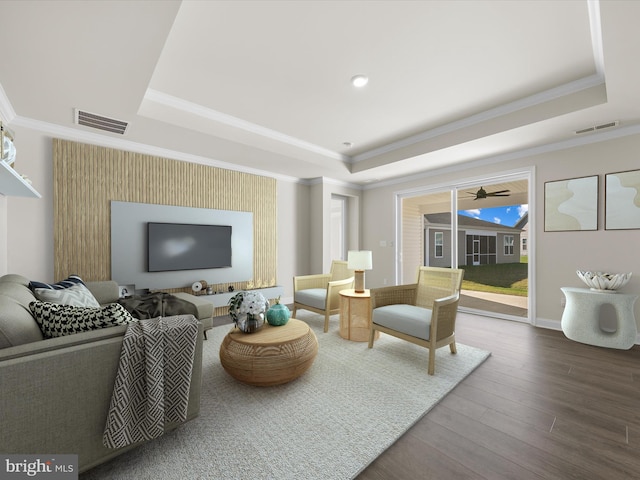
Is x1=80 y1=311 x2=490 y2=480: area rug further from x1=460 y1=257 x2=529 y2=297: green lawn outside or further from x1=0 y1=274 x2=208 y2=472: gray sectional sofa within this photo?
x1=460 y1=257 x2=529 y2=297: green lawn outside

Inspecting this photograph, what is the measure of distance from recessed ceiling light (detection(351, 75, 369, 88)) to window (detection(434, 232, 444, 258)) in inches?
131

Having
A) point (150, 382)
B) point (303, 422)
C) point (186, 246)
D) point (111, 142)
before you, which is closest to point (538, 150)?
point (303, 422)

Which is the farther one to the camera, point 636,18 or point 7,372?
point 636,18

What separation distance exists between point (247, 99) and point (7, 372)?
9.14 ft

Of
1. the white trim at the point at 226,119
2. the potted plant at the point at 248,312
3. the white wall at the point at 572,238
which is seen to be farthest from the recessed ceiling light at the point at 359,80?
the white wall at the point at 572,238

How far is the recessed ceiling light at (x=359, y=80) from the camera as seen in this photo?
2582 mm

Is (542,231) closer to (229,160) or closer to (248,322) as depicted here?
(248,322)

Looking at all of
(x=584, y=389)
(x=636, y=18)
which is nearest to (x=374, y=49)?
(x=636, y=18)

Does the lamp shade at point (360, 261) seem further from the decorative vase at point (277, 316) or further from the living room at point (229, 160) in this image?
the living room at point (229, 160)

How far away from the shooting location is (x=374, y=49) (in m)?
2.22

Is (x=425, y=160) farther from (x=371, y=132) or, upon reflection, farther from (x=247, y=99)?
(x=247, y=99)

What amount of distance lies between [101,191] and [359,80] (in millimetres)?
3303

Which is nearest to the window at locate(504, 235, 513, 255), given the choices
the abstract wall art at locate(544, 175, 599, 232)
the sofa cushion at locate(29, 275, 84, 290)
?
the abstract wall art at locate(544, 175, 599, 232)

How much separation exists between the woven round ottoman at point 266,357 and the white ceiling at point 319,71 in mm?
→ 2225
